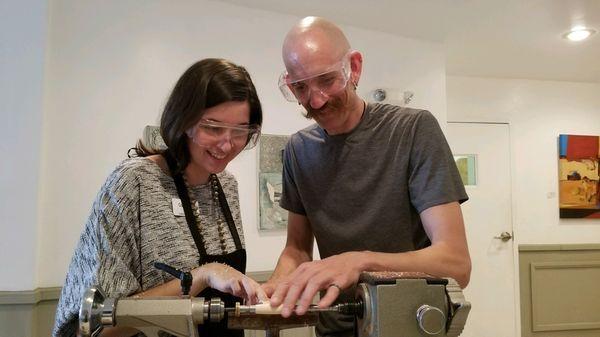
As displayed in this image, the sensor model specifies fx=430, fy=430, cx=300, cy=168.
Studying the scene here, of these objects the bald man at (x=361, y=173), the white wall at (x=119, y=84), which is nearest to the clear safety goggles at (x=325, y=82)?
the bald man at (x=361, y=173)

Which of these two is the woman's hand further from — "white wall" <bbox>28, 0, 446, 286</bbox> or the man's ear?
"white wall" <bbox>28, 0, 446, 286</bbox>

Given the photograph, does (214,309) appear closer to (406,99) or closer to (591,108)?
(406,99)

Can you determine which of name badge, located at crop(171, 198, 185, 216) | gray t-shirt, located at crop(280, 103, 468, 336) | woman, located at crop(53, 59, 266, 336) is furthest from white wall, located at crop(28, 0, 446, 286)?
gray t-shirt, located at crop(280, 103, 468, 336)

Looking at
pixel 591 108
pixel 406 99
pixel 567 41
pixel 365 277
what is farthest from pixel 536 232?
pixel 365 277

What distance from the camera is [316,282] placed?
0.82 metres

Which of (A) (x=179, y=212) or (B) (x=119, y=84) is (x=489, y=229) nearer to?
(B) (x=119, y=84)

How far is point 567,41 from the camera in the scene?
12.3 feet

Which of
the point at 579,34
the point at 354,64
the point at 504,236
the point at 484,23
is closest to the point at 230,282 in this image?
the point at 354,64

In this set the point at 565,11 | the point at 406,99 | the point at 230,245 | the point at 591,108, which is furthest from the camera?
the point at 591,108

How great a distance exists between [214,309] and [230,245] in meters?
0.63

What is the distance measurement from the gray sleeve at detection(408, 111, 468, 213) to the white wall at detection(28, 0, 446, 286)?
188 centimetres

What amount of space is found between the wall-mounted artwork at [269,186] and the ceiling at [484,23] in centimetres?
101

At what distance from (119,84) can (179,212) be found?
5.67 ft

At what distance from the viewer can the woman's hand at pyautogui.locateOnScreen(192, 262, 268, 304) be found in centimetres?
93
